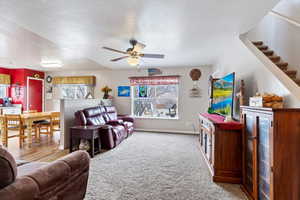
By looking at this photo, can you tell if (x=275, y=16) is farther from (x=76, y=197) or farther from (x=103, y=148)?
(x=103, y=148)

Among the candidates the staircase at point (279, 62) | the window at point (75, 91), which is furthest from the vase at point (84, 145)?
the staircase at point (279, 62)

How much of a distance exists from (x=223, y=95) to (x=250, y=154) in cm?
140

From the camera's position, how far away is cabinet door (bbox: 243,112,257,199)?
1879 millimetres

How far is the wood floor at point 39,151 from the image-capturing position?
131 inches

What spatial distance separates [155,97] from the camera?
6.35 m

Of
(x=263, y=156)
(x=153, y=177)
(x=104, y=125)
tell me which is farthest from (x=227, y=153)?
(x=104, y=125)

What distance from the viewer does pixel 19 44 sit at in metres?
4.35

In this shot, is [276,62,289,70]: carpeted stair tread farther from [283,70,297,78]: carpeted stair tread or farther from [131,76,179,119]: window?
[131,76,179,119]: window

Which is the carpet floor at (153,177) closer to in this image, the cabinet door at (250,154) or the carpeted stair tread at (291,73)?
the cabinet door at (250,154)

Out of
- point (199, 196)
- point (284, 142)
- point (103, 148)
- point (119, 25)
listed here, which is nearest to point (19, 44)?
point (119, 25)

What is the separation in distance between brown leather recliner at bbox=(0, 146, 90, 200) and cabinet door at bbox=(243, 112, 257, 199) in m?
1.86

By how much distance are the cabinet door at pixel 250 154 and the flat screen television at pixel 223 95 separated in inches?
27.1

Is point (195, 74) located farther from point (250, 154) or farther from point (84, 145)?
point (84, 145)

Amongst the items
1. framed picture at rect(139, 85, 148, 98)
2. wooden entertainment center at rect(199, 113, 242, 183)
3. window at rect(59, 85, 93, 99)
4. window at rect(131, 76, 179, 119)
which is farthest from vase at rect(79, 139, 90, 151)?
window at rect(59, 85, 93, 99)
